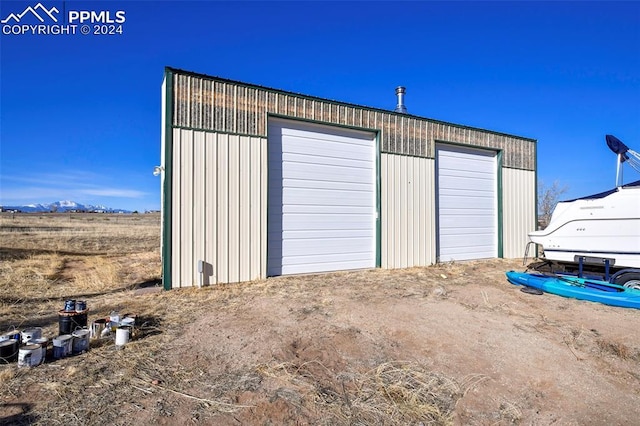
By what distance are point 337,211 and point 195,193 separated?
3.65m

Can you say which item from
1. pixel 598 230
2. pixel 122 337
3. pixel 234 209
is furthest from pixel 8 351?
pixel 598 230

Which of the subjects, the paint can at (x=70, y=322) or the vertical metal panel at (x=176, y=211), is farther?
the vertical metal panel at (x=176, y=211)

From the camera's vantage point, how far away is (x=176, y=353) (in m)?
3.53

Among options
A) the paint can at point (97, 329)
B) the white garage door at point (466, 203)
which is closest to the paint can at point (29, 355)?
the paint can at point (97, 329)

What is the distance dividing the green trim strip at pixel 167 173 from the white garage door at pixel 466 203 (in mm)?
7666

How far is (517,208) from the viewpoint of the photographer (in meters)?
11.8

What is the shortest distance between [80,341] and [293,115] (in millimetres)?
6149

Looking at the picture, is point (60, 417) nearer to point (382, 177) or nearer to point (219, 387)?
point (219, 387)

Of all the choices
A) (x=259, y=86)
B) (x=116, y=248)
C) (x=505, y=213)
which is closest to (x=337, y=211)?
(x=259, y=86)

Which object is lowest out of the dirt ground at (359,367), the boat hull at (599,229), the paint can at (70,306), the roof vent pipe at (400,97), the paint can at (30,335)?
the dirt ground at (359,367)

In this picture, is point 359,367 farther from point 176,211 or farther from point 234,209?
point 176,211

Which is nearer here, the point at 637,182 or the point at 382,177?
the point at 637,182

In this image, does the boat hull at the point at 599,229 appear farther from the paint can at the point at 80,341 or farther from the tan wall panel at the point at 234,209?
the paint can at the point at 80,341

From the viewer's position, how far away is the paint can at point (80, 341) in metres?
3.41
